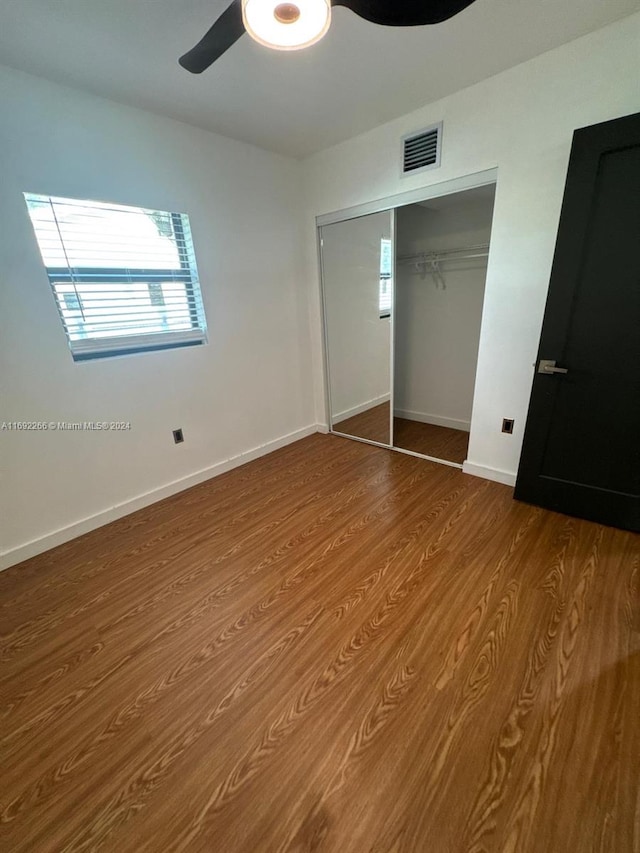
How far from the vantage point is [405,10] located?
3.38 feet

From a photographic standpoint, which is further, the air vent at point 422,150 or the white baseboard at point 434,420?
the white baseboard at point 434,420

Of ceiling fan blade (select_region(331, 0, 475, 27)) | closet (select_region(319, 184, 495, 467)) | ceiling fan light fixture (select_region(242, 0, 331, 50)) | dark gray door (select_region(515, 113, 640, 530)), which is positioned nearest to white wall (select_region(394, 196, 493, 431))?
closet (select_region(319, 184, 495, 467))

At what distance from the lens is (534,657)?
1340 millimetres

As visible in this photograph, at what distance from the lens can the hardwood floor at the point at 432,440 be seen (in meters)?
3.08

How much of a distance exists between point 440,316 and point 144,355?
112 inches

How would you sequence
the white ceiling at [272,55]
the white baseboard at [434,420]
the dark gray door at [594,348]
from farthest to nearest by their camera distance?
the white baseboard at [434,420]
the dark gray door at [594,348]
the white ceiling at [272,55]

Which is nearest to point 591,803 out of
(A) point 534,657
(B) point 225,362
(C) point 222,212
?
(A) point 534,657

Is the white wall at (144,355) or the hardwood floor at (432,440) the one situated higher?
the white wall at (144,355)

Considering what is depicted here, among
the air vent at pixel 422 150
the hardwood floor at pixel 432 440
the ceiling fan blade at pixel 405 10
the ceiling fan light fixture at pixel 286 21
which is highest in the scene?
the air vent at pixel 422 150

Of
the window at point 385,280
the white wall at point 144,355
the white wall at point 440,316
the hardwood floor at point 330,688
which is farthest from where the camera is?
the white wall at point 440,316

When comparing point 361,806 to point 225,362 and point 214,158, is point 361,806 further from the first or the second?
point 214,158

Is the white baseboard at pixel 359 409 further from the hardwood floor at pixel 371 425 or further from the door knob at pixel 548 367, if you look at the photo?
the door knob at pixel 548 367

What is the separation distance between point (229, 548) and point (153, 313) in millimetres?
1662

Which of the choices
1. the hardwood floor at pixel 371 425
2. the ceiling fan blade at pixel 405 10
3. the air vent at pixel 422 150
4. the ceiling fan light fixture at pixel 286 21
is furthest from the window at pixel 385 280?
the ceiling fan light fixture at pixel 286 21
